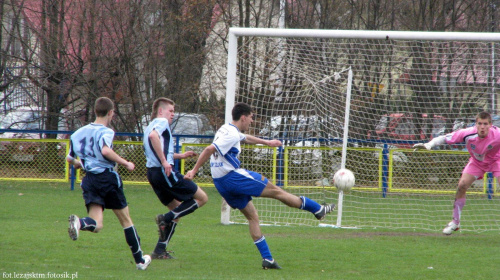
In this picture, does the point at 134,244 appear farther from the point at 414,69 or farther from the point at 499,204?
the point at 499,204

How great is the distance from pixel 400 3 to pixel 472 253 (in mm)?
12071

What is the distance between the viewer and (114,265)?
6.10m

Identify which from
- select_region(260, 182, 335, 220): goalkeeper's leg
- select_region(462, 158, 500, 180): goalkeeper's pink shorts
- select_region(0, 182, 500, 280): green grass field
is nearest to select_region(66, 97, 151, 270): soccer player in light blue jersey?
select_region(0, 182, 500, 280): green grass field

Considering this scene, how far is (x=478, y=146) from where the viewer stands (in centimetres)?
830

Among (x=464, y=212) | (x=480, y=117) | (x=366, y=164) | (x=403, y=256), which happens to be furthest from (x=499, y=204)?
(x=403, y=256)

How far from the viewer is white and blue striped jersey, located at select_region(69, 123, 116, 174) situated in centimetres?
562

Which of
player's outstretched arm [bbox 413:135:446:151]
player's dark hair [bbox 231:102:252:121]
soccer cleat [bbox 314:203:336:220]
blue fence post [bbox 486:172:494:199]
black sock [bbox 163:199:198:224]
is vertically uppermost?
player's dark hair [bbox 231:102:252:121]

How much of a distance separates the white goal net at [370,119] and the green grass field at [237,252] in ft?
3.78

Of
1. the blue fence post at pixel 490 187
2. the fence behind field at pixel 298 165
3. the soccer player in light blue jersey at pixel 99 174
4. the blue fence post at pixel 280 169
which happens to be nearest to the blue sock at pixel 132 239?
the soccer player in light blue jersey at pixel 99 174

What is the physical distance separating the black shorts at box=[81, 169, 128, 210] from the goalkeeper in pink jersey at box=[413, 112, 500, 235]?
4255mm

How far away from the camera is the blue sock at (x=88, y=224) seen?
5.51 metres

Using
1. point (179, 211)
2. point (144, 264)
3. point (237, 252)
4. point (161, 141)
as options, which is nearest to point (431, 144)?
point (237, 252)

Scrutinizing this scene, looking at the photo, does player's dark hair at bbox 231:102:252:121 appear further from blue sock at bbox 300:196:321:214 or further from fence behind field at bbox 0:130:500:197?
fence behind field at bbox 0:130:500:197

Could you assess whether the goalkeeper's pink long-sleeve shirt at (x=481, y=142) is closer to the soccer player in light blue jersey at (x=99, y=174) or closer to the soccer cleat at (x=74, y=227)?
the soccer player in light blue jersey at (x=99, y=174)
